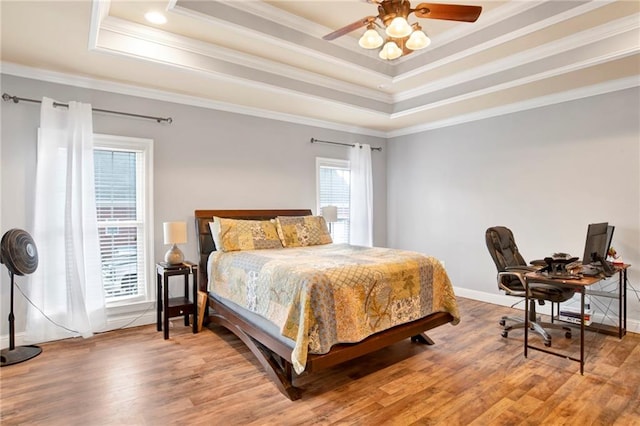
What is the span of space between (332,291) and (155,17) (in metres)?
2.69

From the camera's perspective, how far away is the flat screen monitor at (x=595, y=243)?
120 inches

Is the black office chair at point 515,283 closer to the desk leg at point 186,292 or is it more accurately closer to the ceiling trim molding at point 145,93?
the ceiling trim molding at point 145,93

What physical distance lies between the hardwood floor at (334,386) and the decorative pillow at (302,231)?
52.0 inches

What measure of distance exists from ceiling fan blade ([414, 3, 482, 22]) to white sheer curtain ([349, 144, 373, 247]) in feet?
10.7

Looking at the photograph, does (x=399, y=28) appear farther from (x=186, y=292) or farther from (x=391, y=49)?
(x=186, y=292)

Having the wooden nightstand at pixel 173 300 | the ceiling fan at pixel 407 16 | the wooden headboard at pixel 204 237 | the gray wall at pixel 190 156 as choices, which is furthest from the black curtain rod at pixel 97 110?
the ceiling fan at pixel 407 16

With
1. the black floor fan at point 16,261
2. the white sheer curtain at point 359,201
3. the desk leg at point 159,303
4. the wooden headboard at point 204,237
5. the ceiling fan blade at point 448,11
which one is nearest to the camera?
the ceiling fan blade at point 448,11

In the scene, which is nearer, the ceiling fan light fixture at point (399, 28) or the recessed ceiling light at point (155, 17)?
the ceiling fan light fixture at point (399, 28)

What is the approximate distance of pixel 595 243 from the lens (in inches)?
122

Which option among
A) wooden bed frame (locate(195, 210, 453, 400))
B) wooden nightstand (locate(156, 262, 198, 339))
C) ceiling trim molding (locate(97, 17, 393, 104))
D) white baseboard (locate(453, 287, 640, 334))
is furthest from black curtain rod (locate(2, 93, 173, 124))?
white baseboard (locate(453, 287, 640, 334))

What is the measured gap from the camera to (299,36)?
3.55 metres

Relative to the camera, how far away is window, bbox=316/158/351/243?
17.9 feet

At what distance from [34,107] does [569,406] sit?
5009 mm

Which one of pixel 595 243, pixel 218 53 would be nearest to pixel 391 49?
pixel 218 53
